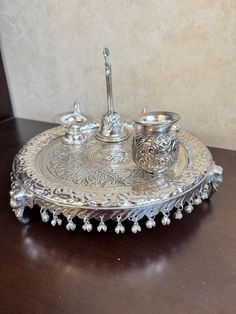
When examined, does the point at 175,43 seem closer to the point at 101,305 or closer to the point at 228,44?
the point at 228,44

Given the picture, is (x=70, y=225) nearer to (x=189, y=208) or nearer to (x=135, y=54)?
(x=189, y=208)

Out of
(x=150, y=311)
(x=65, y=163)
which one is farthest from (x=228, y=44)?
(x=150, y=311)

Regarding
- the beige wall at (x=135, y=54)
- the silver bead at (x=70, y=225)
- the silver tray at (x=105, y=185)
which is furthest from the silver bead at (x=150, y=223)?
the beige wall at (x=135, y=54)

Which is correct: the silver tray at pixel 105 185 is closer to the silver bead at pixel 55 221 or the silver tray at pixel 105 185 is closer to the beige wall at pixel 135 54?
the silver bead at pixel 55 221

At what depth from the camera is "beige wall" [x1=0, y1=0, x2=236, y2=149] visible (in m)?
0.71

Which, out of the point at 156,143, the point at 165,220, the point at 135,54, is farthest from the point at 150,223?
the point at 135,54

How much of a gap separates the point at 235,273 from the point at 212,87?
1.38ft

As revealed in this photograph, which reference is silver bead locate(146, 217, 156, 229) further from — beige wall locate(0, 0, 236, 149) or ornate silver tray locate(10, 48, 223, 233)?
beige wall locate(0, 0, 236, 149)

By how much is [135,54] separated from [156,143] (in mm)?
320

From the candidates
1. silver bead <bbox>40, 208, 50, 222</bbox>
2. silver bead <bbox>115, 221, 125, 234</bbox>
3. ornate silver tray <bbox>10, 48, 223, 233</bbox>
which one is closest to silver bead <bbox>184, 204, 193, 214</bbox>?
ornate silver tray <bbox>10, 48, 223, 233</bbox>

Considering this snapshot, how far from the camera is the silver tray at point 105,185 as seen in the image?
1.69 ft

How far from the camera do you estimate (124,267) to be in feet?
1.55

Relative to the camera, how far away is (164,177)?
0.58 m

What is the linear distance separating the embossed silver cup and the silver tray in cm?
2
